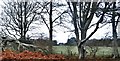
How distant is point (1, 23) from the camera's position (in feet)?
15.8

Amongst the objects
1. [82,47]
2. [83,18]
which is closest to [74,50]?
[82,47]

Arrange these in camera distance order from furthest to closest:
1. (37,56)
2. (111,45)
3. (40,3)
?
(40,3), (111,45), (37,56)

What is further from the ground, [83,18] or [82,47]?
[83,18]

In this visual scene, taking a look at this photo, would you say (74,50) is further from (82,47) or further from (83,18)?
(83,18)

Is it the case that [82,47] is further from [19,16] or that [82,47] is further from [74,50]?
[19,16]

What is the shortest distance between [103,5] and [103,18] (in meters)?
0.23

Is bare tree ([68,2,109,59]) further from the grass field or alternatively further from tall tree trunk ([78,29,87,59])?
the grass field

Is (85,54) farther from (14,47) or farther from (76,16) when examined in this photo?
(14,47)

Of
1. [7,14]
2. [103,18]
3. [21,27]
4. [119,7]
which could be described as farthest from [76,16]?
[7,14]

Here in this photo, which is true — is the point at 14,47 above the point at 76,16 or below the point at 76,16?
below

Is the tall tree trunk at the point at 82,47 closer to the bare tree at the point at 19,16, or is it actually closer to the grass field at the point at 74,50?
the grass field at the point at 74,50

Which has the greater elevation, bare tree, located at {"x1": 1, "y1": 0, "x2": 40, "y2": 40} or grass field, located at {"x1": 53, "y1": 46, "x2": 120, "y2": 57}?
bare tree, located at {"x1": 1, "y1": 0, "x2": 40, "y2": 40}

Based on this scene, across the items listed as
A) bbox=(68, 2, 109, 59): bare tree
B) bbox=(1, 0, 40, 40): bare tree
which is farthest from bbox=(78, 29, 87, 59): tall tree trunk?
bbox=(1, 0, 40, 40): bare tree

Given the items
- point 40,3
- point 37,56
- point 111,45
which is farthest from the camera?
point 40,3
